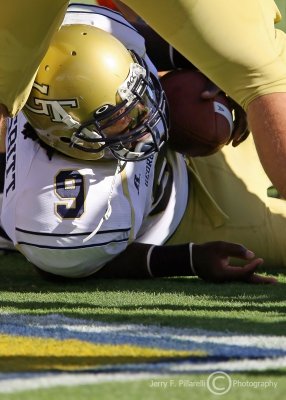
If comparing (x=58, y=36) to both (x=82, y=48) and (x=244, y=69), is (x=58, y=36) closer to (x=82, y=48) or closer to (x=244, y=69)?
(x=82, y=48)

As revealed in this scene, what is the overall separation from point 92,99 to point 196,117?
1.50 feet

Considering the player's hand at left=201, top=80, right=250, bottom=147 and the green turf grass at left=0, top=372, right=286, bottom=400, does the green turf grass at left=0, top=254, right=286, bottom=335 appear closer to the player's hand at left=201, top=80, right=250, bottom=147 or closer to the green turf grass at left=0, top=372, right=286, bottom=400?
the green turf grass at left=0, top=372, right=286, bottom=400

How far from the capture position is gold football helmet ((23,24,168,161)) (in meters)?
2.53

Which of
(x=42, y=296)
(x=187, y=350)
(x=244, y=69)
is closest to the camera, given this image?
(x=187, y=350)

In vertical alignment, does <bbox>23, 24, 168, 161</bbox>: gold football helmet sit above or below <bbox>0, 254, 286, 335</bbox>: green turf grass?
above

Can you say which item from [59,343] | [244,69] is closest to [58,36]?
[244,69]

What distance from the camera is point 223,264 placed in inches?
102

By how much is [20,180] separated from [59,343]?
87cm

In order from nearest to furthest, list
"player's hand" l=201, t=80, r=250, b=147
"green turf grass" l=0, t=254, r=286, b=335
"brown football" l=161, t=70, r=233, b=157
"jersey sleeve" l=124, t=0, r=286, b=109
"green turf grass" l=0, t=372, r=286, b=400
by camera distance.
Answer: "green turf grass" l=0, t=372, r=286, b=400, "jersey sleeve" l=124, t=0, r=286, b=109, "green turf grass" l=0, t=254, r=286, b=335, "brown football" l=161, t=70, r=233, b=157, "player's hand" l=201, t=80, r=250, b=147

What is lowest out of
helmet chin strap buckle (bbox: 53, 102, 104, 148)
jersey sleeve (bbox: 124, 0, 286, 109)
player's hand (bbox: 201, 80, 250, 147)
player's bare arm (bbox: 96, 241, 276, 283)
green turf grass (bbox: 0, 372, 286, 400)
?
player's bare arm (bbox: 96, 241, 276, 283)

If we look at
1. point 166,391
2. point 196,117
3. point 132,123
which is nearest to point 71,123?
point 132,123

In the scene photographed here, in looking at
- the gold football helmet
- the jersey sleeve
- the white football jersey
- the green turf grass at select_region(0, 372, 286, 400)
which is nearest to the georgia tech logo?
the gold football helmet

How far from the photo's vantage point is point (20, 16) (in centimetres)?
197

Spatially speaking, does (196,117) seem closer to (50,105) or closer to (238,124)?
(238,124)
